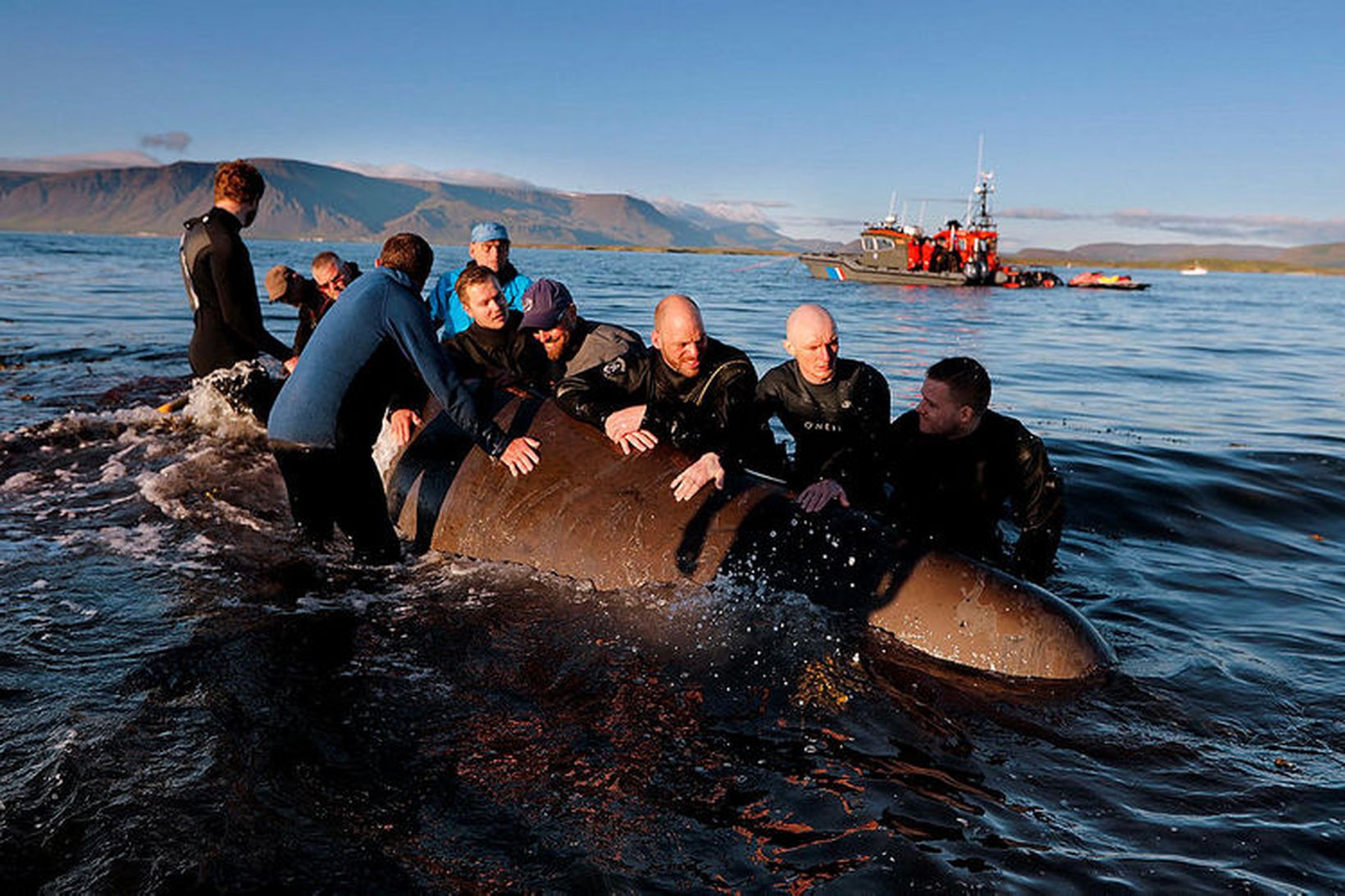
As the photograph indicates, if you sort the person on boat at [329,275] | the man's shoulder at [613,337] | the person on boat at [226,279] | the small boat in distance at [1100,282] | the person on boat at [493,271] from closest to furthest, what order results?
the person on boat at [226,279], the man's shoulder at [613,337], the person on boat at [493,271], the person on boat at [329,275], the small boat in distance at [1100,282]

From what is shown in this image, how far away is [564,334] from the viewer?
762 centimetres

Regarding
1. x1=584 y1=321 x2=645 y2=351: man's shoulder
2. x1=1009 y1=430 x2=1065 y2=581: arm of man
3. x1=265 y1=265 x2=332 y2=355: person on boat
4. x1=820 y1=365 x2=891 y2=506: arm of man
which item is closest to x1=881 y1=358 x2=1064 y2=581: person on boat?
x1=1009 y1=430 x2=1065 y2=581: arm of man

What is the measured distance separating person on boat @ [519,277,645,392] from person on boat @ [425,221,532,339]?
0.90 m

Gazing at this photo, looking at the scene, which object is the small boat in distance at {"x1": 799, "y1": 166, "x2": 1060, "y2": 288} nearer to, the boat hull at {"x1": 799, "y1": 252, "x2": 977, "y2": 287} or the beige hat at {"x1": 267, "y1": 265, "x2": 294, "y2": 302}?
the boat hull at {"x1": 799, "y1": 252, "x2": 977, "y2": 287}

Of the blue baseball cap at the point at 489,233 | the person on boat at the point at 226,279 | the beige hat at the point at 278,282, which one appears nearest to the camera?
the person on boat at the point at 226,279

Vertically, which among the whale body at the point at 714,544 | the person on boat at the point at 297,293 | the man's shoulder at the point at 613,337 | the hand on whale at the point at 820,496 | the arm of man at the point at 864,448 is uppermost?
the person on boat at the point at 297,293

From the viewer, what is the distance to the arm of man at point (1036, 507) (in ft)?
18.9

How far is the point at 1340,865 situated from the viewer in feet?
11.2

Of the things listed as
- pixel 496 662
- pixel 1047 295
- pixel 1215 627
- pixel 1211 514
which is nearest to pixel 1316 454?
pixel 1211 514

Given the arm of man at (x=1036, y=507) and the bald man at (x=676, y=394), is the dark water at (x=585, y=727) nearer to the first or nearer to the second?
the arm of man at (x=1036, y=507)

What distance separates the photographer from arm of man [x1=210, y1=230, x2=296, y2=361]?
277 inches

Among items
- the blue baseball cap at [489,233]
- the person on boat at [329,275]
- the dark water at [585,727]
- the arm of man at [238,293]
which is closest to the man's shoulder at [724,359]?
the dark water at [585,727]

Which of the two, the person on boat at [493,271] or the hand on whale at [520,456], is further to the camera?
the person on boat at [493,271]

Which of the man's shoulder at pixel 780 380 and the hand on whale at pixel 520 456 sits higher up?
the man's shoulder at pixel 780 380
